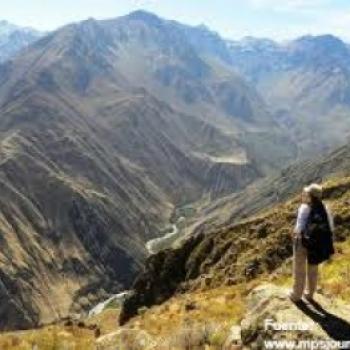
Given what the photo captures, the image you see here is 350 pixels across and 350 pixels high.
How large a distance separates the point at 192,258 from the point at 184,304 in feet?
157

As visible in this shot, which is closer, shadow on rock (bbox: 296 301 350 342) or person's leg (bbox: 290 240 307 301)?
shadow on rock (bbox: 296 301 350 342)

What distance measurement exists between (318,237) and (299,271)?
1.04 metres

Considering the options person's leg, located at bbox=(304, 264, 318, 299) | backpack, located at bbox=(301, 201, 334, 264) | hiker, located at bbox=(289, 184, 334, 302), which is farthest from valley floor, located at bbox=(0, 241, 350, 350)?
backpack, located at bbox=(301, 201, 334, 264)

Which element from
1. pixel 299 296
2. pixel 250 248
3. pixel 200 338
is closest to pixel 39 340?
pixel 200 338

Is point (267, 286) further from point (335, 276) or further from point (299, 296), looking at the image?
point (335, 276)

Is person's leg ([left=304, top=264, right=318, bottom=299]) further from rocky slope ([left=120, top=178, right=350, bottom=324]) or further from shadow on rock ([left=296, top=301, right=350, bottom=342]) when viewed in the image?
rocky slope ([left=120, top=178, right=350, bottom=324])

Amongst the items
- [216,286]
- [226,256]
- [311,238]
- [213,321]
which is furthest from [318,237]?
[226,256]

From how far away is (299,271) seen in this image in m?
18.6

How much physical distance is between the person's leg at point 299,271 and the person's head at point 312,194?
113 centimetres

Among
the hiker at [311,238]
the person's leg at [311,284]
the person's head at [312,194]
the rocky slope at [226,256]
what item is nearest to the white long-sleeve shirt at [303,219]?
the hiker at [311,238]

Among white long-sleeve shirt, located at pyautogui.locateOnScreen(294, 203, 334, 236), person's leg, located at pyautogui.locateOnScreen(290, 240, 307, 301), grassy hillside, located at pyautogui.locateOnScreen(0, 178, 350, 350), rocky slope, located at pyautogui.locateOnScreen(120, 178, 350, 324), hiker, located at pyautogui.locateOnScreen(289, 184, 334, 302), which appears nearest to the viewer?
person's leg, located at pyautogui.locateOnScreen(290, 240, 307, 301)

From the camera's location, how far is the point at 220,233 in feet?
267

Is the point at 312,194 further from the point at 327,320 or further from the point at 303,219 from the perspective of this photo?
the point at 327,320

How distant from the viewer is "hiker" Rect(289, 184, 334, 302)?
60.2 feet
